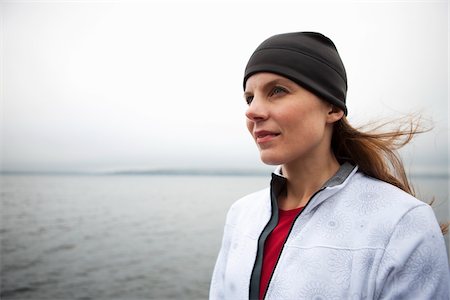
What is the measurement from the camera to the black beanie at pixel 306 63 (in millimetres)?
1937

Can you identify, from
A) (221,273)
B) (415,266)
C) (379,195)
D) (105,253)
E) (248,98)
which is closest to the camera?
(415,266)

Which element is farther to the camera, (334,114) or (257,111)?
(334,114)

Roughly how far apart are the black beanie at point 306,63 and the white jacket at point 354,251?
0.54 metres

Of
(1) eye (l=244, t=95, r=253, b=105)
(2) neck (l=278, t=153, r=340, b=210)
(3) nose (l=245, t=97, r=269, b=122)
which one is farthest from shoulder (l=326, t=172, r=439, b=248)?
(1) eye (l=244, t=95, r=253, b=105)

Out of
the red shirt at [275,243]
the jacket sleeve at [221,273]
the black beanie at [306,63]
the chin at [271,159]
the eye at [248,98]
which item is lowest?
the jacket sleeve at [221,273]

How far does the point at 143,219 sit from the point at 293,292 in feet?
132

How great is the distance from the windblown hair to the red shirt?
0.50 metres

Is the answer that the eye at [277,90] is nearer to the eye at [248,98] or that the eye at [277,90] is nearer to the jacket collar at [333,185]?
the eye at [248,98]

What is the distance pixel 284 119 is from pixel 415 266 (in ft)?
3.17

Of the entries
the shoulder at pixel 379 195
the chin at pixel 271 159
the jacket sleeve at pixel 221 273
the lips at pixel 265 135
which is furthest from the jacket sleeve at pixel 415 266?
the jacket sleeve at pixel 221 273

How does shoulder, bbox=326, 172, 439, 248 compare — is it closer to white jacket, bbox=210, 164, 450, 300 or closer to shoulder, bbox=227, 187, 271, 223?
white jacket, bbox=210, 164, 450, 300

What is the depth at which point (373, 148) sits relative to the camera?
2.14 meters

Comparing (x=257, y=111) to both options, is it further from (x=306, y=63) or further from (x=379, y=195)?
(x=379, y=195)

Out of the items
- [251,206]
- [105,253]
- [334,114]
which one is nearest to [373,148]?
[334,114]
